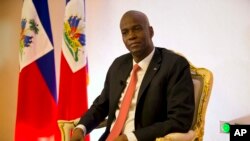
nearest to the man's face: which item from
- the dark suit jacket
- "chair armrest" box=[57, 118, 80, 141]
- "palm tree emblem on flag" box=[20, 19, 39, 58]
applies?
the dark suit jacket

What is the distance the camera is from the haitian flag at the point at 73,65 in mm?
2346

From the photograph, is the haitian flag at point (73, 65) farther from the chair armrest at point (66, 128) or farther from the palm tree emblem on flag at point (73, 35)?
the chair armrest at point (66, 128)

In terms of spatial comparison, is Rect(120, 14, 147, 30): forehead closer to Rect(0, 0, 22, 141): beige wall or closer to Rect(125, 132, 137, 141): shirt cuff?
Rect(125, 132, 137, 141): shirt cuff

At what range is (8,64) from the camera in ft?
11.3

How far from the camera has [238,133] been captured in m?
2.25

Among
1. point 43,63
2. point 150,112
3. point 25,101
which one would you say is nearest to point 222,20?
point 150,112

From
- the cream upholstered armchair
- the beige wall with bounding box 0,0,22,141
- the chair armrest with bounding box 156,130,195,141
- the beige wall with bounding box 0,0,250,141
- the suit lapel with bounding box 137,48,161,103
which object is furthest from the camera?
the beige wall with bounding box 0,0,22,141

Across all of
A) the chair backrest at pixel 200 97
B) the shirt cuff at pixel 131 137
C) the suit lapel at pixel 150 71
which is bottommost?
the shirt cuff at pixel 131 137

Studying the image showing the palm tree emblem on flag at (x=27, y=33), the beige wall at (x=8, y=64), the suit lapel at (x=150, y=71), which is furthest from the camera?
the beige wall at (x=8, y=64)

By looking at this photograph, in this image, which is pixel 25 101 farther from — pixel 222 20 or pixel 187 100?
pixel 222 20

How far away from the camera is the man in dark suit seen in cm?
136

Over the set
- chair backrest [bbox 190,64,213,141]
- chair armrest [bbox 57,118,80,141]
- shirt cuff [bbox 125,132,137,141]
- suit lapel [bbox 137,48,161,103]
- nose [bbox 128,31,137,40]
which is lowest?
chair armrest [bbox 57,118,80,141]

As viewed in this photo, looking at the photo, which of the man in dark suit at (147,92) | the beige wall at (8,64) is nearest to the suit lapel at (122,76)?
the man in dark suit at (147,92)

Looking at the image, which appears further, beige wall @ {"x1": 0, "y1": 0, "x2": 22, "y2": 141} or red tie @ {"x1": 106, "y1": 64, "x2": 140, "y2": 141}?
beige wall @ {"x1": 0, "y1": 0, "x2": 22, "y2": 141}
